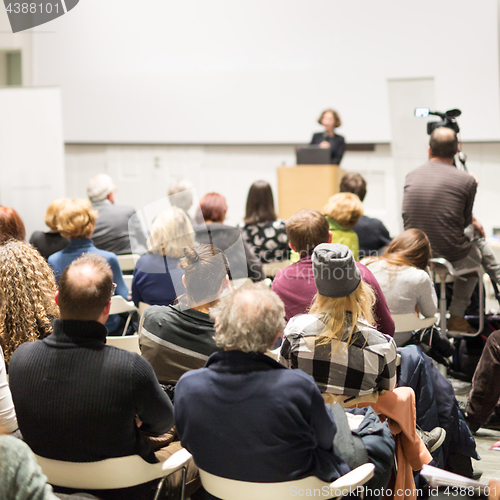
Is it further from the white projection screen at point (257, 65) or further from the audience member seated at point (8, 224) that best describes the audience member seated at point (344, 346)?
the white projection screen at point (257, 65)

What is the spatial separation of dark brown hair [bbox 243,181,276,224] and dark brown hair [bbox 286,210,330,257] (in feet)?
5.03

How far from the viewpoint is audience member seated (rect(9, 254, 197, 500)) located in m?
1.62

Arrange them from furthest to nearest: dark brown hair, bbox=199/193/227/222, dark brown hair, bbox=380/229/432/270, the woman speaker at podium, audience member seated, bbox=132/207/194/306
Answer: the woman speaker at podium < dark brown hair, bbox=199/193/227/222 < dark brown hair, bbox=380/229/432/270 < audience member seated, bbox=132/207/194/306

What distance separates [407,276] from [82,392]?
1.95 metres

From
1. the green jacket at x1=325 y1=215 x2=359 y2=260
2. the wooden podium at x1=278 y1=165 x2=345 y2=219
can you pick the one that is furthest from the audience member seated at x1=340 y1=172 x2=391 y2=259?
the wooden podium at x1=278 y1=165 x2=345 y2=219

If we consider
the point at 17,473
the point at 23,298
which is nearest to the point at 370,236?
the point at 23,298

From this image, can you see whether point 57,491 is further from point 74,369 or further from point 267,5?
point 267,5

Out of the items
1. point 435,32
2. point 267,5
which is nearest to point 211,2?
point 267,5

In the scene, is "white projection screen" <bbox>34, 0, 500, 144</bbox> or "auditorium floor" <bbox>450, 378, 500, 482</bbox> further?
"white projection screen" <bbox>34, 0, 500, 144</bbox>

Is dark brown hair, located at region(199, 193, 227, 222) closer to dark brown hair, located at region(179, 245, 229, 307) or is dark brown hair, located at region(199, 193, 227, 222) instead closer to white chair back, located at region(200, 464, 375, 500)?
dark brown hair, located at region(179, 245, 229, 307)

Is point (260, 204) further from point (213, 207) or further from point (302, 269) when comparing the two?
point (302, 269)

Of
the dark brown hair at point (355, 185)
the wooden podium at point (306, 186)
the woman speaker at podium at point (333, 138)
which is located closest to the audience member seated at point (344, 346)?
the dark brown hair at point (355, 185)

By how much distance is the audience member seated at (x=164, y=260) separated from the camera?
2617 millimetres

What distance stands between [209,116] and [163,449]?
20.7 feet
